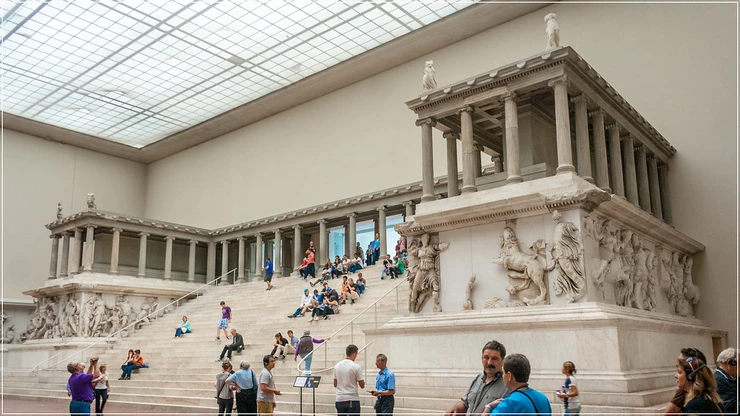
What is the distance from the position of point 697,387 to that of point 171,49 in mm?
30022

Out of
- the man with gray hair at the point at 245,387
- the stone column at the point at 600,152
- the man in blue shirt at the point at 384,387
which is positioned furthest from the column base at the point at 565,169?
the man with gray hair at the point at 245,387

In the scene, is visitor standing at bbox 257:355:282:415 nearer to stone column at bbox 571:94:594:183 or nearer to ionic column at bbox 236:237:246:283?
stone column at bbox 571:94:594:183

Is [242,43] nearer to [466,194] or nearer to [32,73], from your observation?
[32,73]

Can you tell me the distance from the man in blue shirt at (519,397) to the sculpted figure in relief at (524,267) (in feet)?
28.0

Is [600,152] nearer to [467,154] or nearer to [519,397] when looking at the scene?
[467,154]

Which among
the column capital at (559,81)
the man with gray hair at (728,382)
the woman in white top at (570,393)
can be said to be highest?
the column capital at (559,81)

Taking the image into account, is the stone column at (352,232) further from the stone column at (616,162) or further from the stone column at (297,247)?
the stone column at (616,162)

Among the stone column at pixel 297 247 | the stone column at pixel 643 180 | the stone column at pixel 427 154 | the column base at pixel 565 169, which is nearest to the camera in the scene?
the column base at pixel 565 169

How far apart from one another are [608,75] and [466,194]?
41.2 feet

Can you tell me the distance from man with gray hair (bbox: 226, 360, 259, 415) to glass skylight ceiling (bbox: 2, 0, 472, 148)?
67.3 ft

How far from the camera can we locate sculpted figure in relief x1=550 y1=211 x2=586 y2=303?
12.4 m

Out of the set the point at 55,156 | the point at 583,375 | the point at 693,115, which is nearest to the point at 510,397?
the point at 583,375

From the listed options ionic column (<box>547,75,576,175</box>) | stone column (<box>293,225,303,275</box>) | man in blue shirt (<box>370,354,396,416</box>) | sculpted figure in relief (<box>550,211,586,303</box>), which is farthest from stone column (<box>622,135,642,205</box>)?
stone column (<box>293,225,303,275</box>)

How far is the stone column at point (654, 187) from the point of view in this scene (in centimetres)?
2019
